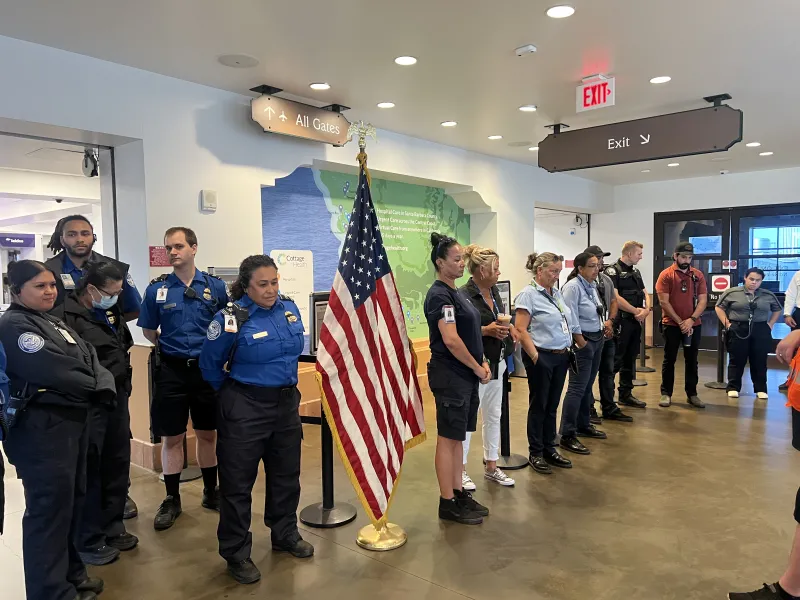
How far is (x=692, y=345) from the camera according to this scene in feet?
20.0

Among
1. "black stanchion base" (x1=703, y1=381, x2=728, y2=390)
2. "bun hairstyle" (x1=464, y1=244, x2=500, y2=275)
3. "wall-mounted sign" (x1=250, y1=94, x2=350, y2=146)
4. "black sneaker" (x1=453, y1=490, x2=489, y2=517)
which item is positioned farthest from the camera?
"black stanchion base" (x1=703, y1=381, x2=728, y2=390)

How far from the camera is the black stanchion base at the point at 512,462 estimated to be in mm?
4316

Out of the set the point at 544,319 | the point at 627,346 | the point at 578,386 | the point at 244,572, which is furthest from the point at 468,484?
the point at 627,346

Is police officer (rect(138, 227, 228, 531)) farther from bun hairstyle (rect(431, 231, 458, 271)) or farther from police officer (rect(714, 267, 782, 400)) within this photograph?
police officer (rect(714, 267, 782, 400))

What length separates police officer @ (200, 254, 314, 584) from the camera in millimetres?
2797

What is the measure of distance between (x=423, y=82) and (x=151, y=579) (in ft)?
12.4

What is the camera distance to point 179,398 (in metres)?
3.46

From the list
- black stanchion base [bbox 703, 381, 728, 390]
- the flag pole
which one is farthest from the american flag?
black stanchion base [bbox 703, 381, 728, 390]

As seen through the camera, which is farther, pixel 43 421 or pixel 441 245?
pixel 441 245

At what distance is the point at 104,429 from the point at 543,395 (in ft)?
8.88

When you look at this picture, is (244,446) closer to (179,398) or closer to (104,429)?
(104,429)

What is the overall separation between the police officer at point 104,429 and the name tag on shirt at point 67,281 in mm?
105

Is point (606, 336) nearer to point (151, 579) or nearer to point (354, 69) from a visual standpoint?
point (354, 69)

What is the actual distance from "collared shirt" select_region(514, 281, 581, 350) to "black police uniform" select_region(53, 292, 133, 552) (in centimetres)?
247
